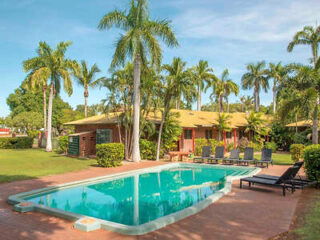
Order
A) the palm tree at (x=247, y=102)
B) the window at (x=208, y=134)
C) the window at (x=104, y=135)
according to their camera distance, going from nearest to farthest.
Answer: the window at (x=104, y=135)
the window at (x=208, y=134)
the palm tree at (x=247, y=102)

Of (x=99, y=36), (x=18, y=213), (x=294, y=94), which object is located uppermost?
(x=99, y=36)

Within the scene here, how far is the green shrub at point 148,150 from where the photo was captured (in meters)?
19.7

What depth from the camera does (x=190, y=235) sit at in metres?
5.28

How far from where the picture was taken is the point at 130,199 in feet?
31.2

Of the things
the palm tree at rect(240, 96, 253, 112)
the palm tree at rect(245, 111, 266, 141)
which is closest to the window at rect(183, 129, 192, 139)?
the palm tree at rect(245, 111, 266, 141)

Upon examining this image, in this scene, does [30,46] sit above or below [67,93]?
above

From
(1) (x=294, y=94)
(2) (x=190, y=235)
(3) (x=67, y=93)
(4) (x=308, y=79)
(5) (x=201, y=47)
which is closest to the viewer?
(2) (x=190, y=235)

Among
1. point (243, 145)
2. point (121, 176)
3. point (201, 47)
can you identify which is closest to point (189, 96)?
point (201, 47)

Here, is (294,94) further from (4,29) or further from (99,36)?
(4,29)

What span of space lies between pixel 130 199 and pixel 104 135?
14.1m

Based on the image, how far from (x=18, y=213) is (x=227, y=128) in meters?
20.8

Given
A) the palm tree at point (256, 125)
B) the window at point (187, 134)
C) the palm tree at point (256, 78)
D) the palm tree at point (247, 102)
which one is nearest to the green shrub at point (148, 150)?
the window at point (187, 134)

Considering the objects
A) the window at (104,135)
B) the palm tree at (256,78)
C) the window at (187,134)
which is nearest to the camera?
the window at (104,135)

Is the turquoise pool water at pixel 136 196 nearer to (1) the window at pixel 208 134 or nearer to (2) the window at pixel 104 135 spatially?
(2) the window at pixel 104 135
